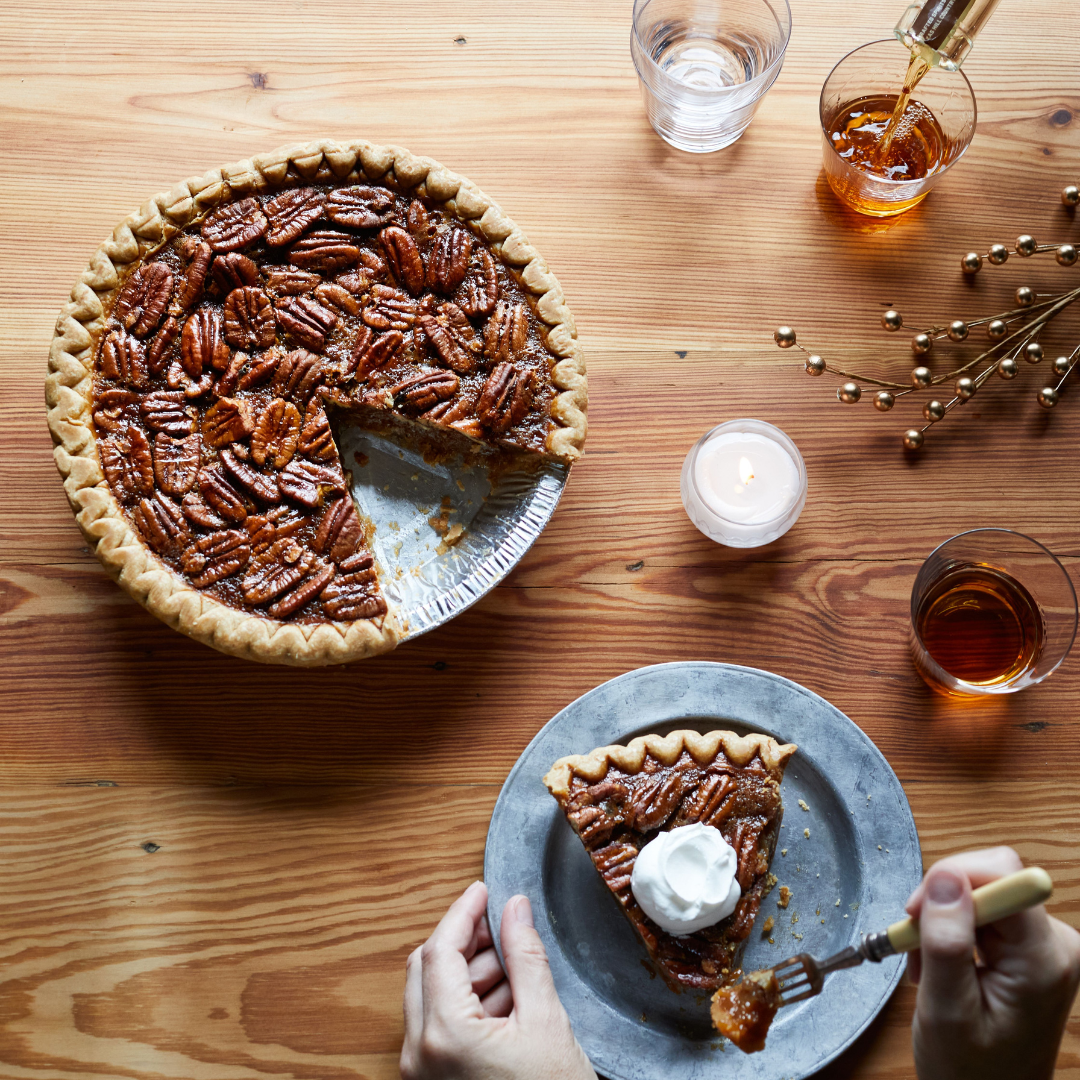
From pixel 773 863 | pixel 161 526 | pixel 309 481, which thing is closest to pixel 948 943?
pixel 773 863

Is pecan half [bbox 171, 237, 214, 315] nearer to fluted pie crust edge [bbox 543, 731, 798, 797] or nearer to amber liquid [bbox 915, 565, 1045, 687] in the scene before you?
fluted pie crust edge [bbox 543, 731, 798, 797]

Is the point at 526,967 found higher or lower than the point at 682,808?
lower

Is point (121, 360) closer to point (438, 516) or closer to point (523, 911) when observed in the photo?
point (438, 516)

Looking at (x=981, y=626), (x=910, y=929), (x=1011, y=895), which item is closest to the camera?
(x=1011, y=895)

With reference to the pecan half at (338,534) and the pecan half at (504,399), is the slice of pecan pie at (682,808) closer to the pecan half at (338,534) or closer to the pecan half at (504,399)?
the pecan half at (338,534)

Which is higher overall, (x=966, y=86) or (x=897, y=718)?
(x=966, y=86)

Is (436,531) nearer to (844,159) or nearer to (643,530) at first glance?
(643,530)

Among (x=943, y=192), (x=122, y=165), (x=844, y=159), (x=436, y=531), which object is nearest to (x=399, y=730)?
Answer: (x=436, y=531)
